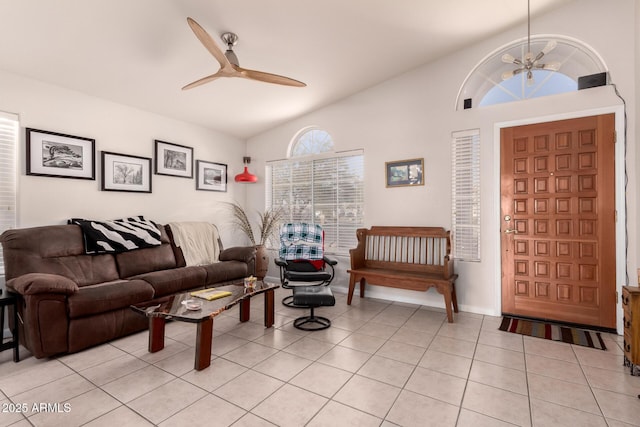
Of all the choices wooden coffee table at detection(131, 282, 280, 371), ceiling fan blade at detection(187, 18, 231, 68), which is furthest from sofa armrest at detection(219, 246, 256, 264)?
ceiling fan blade at detection(187, 18, 231, 68)

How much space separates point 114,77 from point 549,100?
483 centimetres

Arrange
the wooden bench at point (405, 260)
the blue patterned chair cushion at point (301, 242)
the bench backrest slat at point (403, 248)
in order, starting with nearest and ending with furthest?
the wooden bench at point (405, 260) → the bench backrest slat at point (403, 248) → the blue patterned chair cushion at point (301, 242)

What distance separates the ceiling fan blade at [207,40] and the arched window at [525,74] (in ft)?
8.68

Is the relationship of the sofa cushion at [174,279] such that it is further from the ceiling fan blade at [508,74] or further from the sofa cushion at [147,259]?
the ceiling fan blade at [508,74]

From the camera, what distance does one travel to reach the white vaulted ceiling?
8.54ft

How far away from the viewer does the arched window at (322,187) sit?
473cm

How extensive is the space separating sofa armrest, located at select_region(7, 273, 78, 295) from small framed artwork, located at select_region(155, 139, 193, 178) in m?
2.15

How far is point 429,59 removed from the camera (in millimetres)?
3971

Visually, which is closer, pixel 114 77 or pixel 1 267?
pixel 1 267

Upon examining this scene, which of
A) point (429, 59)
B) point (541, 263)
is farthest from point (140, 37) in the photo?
point (541, 263)

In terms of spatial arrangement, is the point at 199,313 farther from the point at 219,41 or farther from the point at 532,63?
the point at 532,63

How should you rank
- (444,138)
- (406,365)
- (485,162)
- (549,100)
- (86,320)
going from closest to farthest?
1. (406,365)
2. (86,320)
3. (549,100)
4. (485,162)
5. (444,138)

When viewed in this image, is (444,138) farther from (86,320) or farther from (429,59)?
(86,320)

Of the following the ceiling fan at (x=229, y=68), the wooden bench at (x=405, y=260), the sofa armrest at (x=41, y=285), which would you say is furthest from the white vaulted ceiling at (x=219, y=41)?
the wooden bench at (x=405, y=260)
